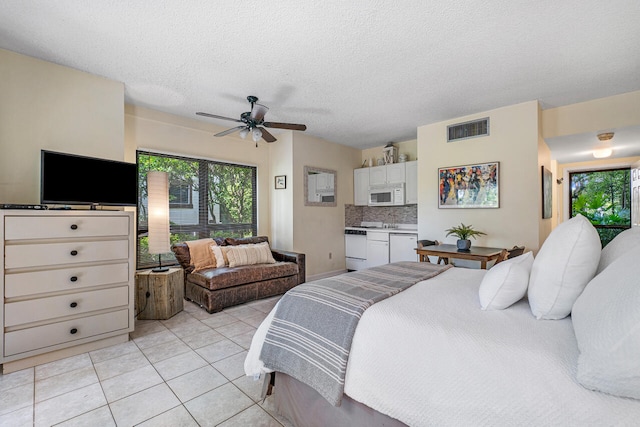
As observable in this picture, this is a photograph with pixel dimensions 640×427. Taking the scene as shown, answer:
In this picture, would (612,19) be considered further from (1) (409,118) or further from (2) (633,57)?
(1) (409,118)

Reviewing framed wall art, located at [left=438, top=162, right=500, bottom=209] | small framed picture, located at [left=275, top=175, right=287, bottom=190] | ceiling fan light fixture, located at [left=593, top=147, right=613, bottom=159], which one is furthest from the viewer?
small framed picture, located at [left=275, top=175, right=287, bottom=190]

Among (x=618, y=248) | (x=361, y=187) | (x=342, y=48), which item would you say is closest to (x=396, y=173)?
(x=361, y=187)

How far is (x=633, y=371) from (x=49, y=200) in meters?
3.40

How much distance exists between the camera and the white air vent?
12.9ft

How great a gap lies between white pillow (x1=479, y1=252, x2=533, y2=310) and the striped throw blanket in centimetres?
45

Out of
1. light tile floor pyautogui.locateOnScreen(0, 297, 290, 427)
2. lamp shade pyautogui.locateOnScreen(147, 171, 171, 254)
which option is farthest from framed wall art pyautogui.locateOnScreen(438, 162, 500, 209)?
lamp shade pyautogui.locateOnScreen(147, 171, 171, 254)

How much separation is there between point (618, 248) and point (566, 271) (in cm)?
31

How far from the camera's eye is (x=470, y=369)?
3.26ft

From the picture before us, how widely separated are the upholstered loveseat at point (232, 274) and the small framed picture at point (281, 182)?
1.18 meters

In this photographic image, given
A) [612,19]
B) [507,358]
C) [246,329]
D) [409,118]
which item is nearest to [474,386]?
[507,358]

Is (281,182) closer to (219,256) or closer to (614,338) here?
(219,256)

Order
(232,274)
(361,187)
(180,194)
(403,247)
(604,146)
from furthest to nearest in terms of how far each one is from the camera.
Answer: (361,187), (403,247), (604,146), (180,194), (232,274)

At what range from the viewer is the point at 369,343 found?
1253mm

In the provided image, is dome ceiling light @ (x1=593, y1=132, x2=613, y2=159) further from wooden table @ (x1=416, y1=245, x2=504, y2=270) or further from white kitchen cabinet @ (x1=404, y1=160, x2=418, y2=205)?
white kitchen cabinet @ (x1=404, y1=160, x2=418, y2=205)
